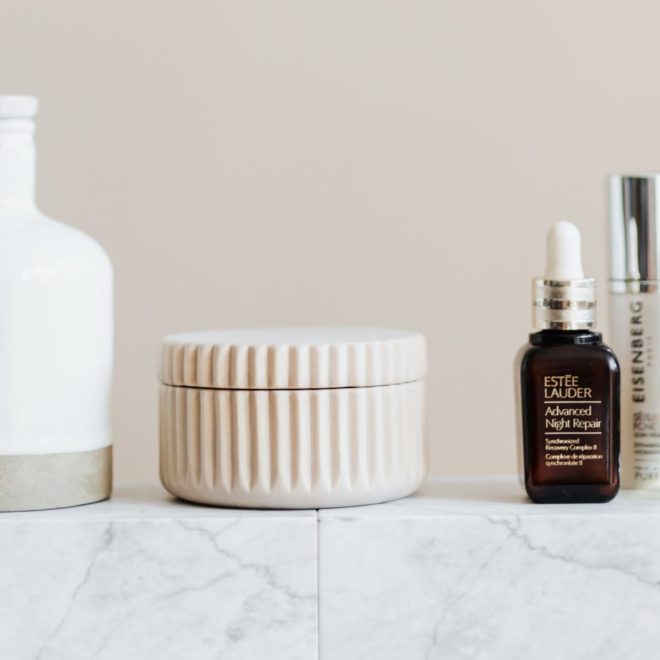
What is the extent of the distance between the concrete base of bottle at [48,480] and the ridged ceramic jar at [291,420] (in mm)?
49

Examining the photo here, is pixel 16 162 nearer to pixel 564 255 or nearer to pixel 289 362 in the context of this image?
pixel 289 362

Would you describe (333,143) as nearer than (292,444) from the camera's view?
No

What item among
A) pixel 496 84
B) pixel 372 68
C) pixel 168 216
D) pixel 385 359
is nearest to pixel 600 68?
pixel 496 84

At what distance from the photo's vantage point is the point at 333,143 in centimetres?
98

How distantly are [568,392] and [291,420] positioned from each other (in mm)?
140

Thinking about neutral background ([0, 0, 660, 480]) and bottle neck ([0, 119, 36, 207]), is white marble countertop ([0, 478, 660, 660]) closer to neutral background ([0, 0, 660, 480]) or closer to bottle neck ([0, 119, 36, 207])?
bottle neck ([0, 119, 36, 207])

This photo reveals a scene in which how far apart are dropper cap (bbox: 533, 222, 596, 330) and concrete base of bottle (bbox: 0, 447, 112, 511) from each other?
247 millimetres

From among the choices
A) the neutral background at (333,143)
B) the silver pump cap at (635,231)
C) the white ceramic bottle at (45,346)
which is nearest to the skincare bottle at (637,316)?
the silver pump cap at (635,231)

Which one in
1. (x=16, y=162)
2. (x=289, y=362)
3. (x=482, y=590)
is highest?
(x=16, y=162)

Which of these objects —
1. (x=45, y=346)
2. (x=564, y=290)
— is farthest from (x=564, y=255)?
(x=45, y=346)

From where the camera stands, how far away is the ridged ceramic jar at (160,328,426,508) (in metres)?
0.57

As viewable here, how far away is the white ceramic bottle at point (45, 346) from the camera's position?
1.89 feet

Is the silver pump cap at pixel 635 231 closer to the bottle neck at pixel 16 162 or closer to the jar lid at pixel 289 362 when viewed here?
the jar lid at pixel 289 362

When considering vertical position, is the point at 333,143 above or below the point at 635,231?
above
